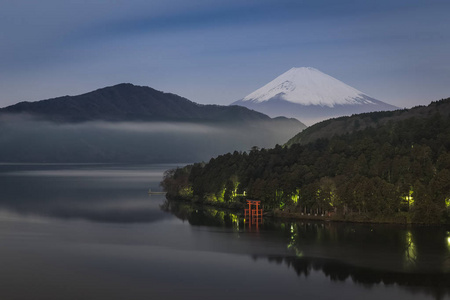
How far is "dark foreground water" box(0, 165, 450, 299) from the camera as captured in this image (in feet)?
108

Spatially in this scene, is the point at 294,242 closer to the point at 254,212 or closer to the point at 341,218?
the point at 341,218

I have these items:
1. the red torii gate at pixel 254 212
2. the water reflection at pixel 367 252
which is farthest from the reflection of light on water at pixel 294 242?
the red torii gate at pixel 254 212

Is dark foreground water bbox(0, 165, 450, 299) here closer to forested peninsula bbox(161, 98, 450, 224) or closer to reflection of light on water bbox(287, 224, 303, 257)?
reflection of light on water bbox(287, 224, 303, 257)

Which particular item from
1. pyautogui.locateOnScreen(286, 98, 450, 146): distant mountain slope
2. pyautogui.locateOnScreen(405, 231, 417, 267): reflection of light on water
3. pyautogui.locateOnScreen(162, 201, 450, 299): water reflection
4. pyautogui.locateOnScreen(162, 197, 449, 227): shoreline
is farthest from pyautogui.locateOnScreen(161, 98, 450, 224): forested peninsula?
pyautogui.locateOnScreen(286, 98, 450, 146): distant mountain slope

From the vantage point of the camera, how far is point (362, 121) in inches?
4695

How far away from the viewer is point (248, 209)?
6488 centimetres

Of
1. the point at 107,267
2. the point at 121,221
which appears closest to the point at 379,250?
the point at 107,267

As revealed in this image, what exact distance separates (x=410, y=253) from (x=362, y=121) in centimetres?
7979

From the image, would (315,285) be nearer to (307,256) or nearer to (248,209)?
(307,256)

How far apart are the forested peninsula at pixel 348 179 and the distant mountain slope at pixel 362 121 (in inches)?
697

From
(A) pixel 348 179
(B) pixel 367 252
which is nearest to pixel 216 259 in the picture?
(B) pixel 367 252

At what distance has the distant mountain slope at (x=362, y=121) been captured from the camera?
3998 inches

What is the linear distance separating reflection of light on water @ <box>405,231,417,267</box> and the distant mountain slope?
5620 centimetres

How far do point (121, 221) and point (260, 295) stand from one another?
32.6m
